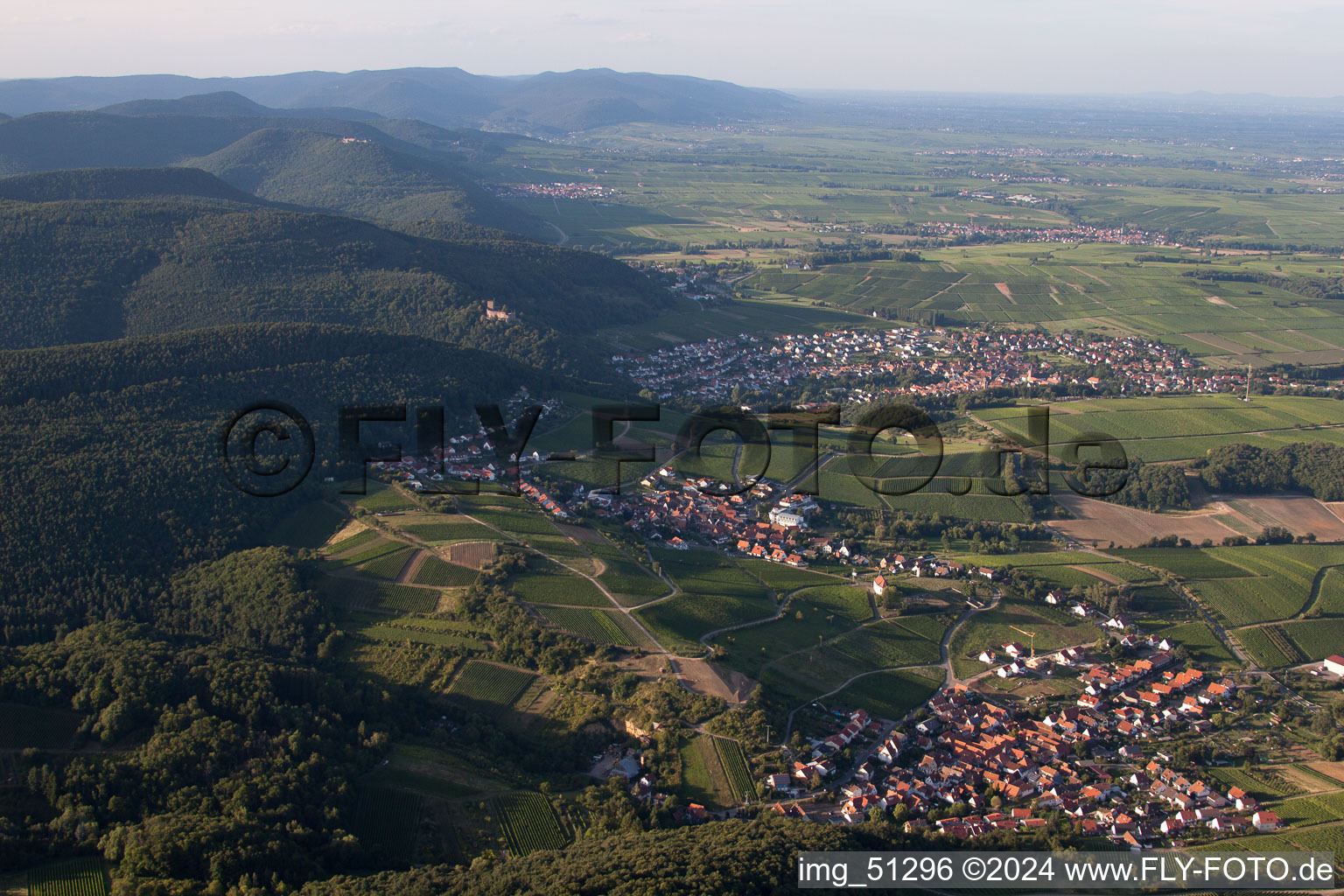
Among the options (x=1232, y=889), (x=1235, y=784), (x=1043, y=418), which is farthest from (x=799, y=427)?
(x=1232, y=889)

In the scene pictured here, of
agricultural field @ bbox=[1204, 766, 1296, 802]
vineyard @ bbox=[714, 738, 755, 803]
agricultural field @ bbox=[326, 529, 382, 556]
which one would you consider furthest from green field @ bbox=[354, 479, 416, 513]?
agricultural field @ bbox=[1204, 766, 1296, 802]

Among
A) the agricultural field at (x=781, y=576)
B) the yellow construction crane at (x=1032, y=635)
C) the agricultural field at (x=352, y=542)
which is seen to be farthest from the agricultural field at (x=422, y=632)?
the yellow construction crane at (x=1032, y=635)

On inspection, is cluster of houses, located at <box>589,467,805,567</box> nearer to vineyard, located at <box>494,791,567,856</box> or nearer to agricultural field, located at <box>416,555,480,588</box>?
agricultural field, located at <box>416,555,480,588</box>

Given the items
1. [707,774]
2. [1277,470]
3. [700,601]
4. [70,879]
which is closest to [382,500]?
Result: [700,601]

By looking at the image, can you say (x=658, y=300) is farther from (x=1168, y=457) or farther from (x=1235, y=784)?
(x=1235, y=784)

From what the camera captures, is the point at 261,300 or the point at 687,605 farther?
the point at 261,300
